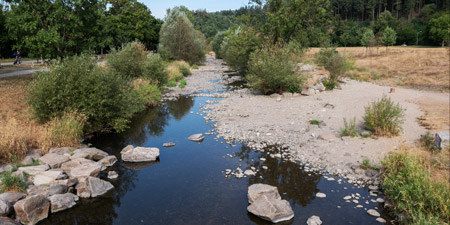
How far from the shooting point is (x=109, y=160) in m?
12.1

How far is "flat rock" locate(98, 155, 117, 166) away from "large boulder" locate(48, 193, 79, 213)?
270cm

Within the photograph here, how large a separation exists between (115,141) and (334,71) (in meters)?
21.3

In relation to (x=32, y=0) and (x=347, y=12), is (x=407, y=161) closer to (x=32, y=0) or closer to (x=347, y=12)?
(x=32, y=0)

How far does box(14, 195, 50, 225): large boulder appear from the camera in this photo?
795 centimetres

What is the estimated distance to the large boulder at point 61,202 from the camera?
8719mm

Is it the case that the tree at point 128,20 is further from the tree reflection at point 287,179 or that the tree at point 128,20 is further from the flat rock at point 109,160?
the tree reflection at point 287,179

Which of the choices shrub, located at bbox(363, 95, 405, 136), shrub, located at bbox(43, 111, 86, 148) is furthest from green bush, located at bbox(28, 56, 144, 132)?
shrub, located at bbox(363, 95, 405, 136)

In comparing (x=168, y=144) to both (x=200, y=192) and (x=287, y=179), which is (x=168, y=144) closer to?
(x=200, y=192)

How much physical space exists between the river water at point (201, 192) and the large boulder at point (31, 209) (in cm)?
26

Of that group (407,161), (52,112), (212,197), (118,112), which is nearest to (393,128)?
(407,161)

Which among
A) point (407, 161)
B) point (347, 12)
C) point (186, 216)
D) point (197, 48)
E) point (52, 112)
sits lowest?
point (186, 216)

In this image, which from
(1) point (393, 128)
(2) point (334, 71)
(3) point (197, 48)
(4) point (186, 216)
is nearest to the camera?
(4) point (186, 216)

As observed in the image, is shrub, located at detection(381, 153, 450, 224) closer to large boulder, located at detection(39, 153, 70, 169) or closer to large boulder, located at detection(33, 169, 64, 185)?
large boulder, located at detection(33, 169, 64, 185)

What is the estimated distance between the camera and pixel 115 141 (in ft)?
49.2
